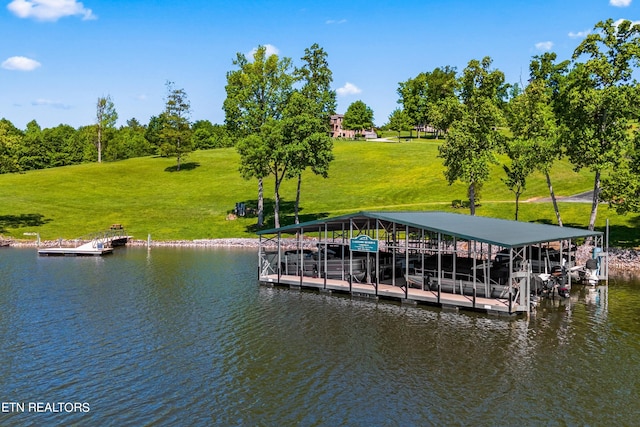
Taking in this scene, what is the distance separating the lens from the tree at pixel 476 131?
57125 millimetres

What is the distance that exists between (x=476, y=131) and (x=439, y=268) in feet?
99.4

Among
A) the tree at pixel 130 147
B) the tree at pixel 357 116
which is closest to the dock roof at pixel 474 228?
the tree at pixel 357 116

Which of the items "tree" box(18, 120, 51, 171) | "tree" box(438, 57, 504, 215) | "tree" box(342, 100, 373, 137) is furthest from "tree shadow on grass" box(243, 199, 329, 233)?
"tree" box(342, 100, 373, 137)

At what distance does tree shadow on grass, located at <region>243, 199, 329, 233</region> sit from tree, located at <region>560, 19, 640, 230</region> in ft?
116

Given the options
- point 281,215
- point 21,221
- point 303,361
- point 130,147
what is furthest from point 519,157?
point 130,147

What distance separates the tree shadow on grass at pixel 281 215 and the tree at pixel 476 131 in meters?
22.8

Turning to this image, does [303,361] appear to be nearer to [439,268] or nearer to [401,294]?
[401,294]

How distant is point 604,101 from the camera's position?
48.9 metres

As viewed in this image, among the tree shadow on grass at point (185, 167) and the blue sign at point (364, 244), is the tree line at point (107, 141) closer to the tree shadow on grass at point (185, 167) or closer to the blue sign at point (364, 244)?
the tree shadow on grass at point (185, 167)

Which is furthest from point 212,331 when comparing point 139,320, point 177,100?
point 177,100

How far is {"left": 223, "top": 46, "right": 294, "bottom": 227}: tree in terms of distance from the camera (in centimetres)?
6756

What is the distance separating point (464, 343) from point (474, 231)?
10.6m

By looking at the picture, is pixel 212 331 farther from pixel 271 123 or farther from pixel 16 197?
pixel 16 197

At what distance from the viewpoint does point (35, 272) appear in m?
45.3
